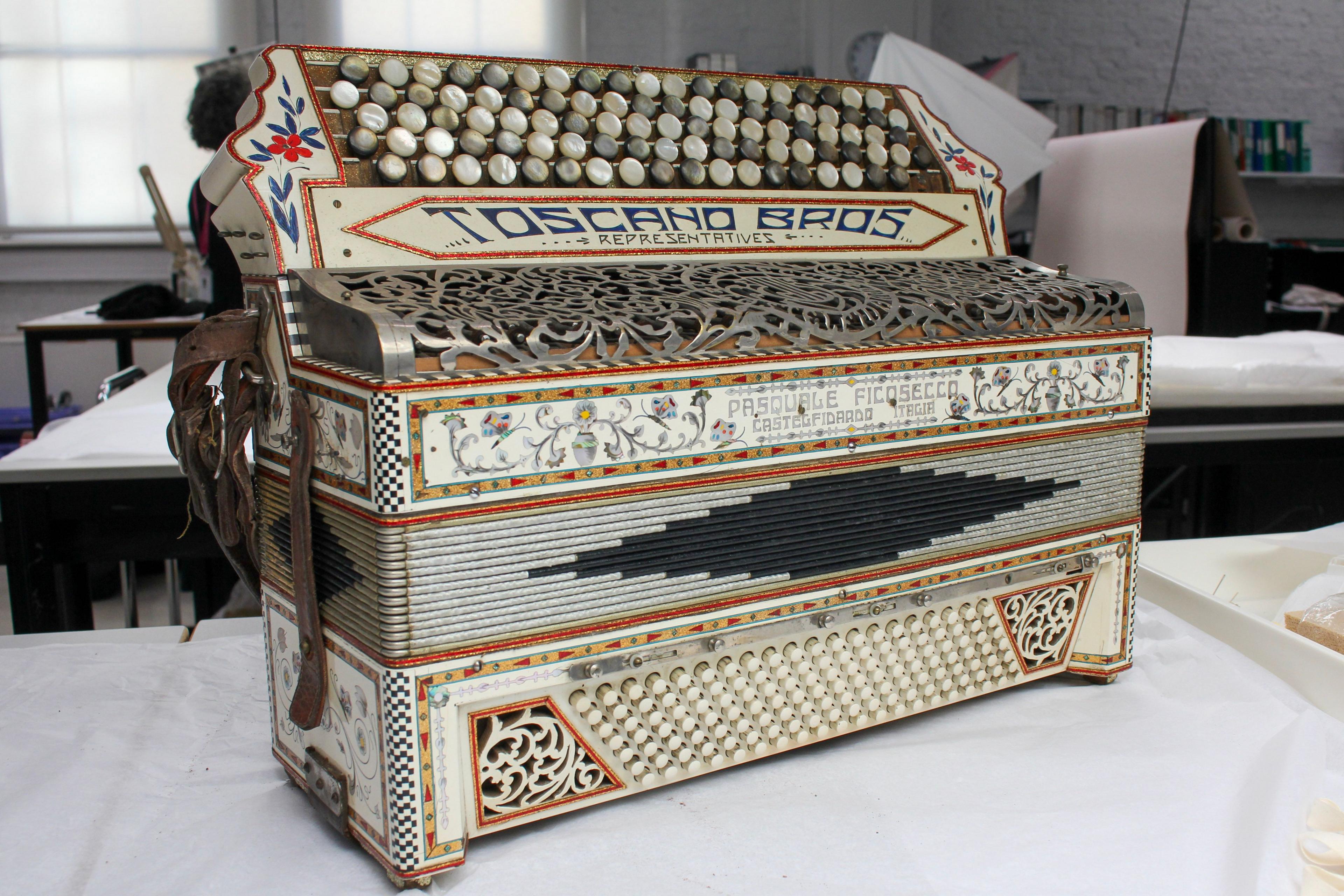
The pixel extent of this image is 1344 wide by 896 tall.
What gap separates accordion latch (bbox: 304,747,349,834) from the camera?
126 cm

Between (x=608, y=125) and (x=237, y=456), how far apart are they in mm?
713

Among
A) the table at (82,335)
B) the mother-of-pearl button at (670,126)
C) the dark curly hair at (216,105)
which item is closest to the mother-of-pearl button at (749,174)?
the mother-of-pearl button at (670,126)

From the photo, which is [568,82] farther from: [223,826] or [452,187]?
[223,826]

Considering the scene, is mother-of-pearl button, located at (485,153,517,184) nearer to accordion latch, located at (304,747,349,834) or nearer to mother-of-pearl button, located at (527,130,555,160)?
mother-of-pearl button, located at (527,130,555,160)

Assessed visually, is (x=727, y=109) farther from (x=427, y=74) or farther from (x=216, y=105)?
(x=216, y=105)

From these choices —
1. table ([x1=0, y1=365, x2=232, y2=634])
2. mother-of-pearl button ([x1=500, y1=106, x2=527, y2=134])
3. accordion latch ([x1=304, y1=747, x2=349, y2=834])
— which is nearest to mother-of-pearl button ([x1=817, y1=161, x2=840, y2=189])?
mother-of-pearl button ([x1=500, y1=106, x2=527, y2=134])

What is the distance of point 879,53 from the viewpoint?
13.6ft

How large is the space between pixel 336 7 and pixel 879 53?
4.73 metres

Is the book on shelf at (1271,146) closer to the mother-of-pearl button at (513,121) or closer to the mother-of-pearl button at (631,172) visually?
the mother-of-pearl button at (631,172)

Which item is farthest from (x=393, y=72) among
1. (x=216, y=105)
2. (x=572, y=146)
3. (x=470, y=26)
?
(x=470, y=26)

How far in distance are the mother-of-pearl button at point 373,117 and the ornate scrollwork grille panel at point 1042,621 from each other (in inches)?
45.5

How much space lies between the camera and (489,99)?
1485mm

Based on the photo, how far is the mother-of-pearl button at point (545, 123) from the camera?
1503 millimetres

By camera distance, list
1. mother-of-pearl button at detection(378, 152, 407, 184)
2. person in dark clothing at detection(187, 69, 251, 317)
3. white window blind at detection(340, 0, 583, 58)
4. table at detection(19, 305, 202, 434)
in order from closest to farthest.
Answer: mother-of-pearl button at detection(378, 152, 407, 184) → person in dark clothing at detection(187, 69, 251, 317) → table at detection(19, 305, 202, 434) → white window blind at detection(340, 0, 583, 58)
